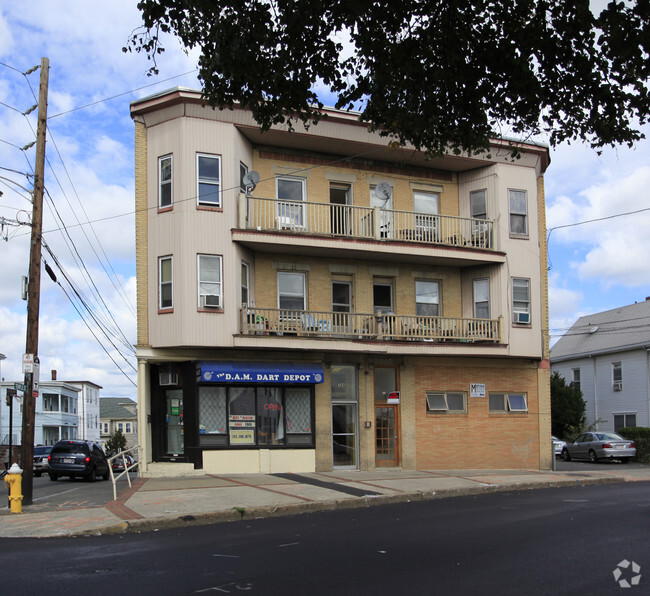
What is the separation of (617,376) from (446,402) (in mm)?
22310

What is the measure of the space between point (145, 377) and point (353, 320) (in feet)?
21.0

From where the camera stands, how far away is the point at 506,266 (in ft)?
79.5

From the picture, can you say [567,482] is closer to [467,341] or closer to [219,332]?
[467,341]

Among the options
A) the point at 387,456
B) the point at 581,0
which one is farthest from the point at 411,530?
the point at 387,456

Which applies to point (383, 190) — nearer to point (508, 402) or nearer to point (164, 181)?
point (164, 181)

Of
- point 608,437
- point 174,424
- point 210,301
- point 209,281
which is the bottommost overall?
point 608,437

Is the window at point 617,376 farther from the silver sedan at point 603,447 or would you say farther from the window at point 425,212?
the window at point 425,212

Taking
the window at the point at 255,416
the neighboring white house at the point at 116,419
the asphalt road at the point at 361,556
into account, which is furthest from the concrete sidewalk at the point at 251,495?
the neighboring white house at the point at 116,419

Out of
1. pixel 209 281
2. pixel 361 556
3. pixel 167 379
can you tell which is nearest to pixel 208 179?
pixel 209 281

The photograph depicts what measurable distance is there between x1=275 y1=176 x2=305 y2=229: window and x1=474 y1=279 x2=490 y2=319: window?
657 centimetres

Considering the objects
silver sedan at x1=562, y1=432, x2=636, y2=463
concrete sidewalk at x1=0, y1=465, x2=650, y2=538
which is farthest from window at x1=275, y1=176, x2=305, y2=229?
silver sedan at x1=562, y1=432, x2=636, y2=463

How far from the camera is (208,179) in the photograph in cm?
2070

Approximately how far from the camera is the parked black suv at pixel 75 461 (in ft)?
86.1

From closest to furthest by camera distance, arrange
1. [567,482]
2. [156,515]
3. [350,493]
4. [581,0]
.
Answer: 1. [581,0]
2. [156,515]
3. [350,493]
4. [567,482]
